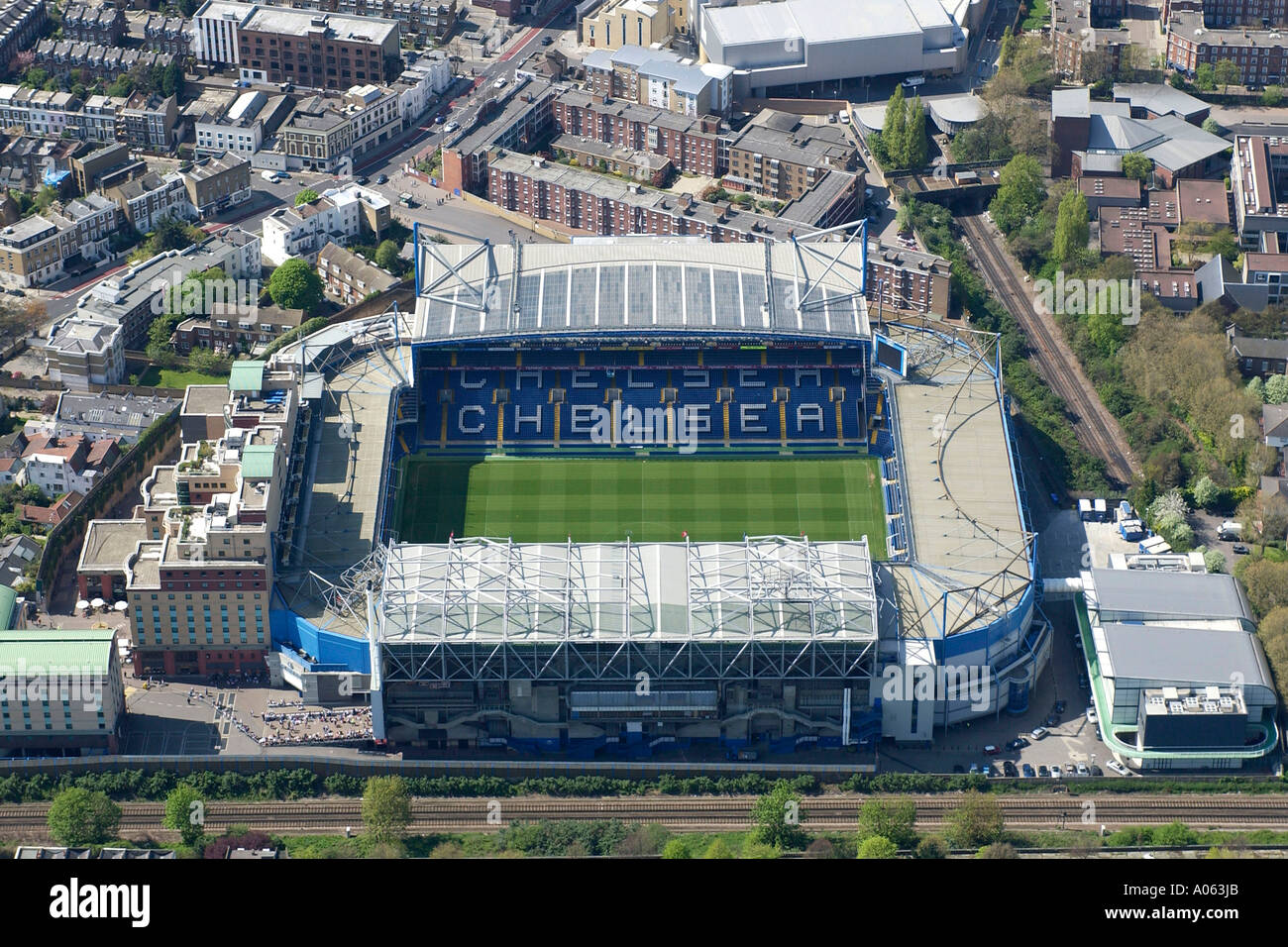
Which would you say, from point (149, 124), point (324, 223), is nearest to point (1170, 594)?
point (324, 223)

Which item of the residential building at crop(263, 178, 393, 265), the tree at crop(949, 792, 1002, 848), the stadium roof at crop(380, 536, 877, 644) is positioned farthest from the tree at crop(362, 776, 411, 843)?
the residential building at crop(263, 178, 393, 265)

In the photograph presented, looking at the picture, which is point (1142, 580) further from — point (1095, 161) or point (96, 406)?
point (96, 406)

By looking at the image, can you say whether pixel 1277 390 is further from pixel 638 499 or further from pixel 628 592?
pixel 628 592

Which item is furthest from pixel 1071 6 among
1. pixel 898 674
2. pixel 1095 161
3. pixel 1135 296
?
pixel 898 674

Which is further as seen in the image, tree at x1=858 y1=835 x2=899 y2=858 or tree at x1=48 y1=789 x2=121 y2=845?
tree at x1=48 y1=789 x2=121 y2=845

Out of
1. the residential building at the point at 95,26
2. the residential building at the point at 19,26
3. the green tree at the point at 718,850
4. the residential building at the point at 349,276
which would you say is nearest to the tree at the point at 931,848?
the green tree at the point at 718,850

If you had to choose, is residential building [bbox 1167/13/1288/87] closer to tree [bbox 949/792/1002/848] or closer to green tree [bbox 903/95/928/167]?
green tree [bbox 903/95/928/167]

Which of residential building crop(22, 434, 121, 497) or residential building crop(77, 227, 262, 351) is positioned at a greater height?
residential building crop(77, 227, 262, 351)
